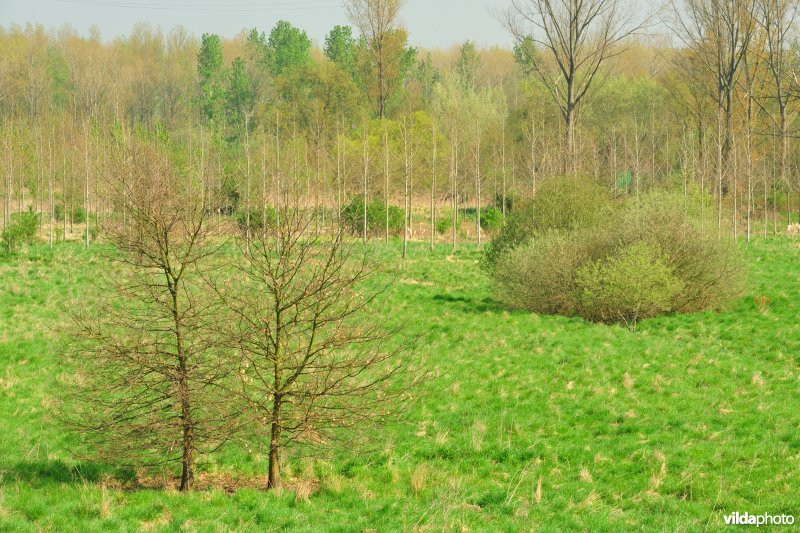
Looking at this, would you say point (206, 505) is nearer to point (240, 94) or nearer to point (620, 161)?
point (620, 161)

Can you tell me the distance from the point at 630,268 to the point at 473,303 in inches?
218

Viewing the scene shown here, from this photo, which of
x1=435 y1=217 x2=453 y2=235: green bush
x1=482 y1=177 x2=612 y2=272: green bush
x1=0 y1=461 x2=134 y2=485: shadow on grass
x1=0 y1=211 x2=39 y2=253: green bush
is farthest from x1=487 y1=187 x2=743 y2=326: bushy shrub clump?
x1=435 y1=217 x2=453 y2=235: green bush

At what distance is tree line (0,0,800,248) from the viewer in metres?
40.9

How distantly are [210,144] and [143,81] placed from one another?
45.3 metres

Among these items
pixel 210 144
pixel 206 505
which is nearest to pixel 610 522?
pixel 206 505

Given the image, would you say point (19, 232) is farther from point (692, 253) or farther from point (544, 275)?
point (692, 253)

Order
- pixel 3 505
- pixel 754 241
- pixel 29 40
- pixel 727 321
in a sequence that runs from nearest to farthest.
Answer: pixel 3 505
pixel 727 321
pixel 754 241
pixel 29 40

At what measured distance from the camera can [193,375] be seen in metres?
11.2

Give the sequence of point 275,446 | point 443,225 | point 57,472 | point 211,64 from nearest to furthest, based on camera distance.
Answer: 1. point 275,446
2. point 57,472
3. point 443,225
4. point 211,64

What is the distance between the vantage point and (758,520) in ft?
33.3

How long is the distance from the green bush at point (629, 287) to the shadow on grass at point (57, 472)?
1558cm

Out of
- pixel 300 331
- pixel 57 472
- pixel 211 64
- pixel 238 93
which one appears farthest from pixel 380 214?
pixel 211 64

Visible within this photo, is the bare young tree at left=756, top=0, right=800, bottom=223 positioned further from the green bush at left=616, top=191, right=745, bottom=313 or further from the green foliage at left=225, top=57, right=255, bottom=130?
the green foliage at left=225, top=57, right=255, bottom=130

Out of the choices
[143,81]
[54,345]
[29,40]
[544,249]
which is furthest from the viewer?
[29,40]
